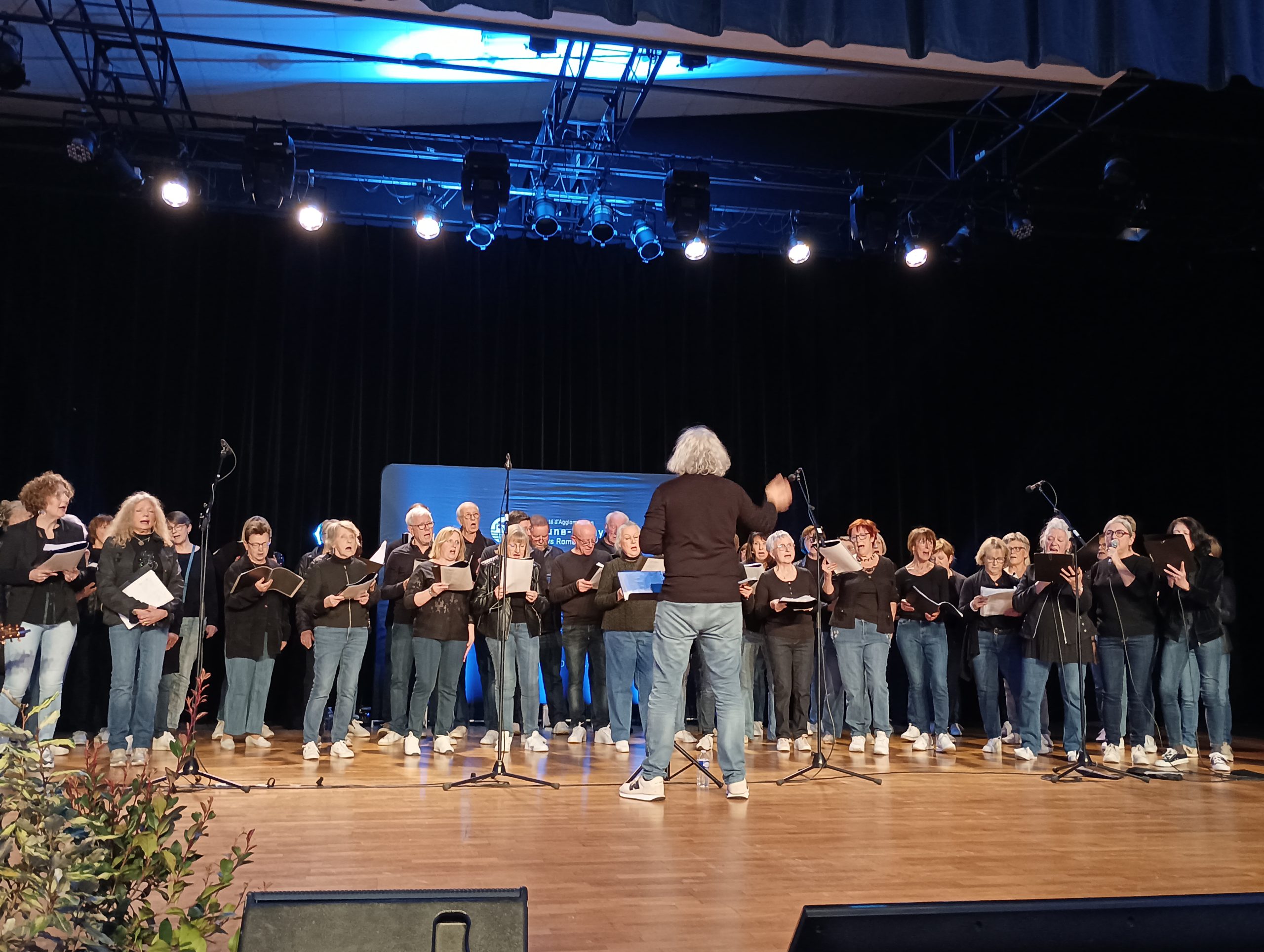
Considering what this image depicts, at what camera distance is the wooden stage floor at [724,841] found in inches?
126

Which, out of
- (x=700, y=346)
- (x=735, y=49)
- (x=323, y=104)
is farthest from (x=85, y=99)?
(x=735, y=49)

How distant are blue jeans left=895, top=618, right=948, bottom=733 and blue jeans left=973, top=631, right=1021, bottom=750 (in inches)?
10.5

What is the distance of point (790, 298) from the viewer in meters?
11.1

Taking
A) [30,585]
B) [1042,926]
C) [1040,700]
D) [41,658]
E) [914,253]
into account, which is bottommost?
[1040,700]

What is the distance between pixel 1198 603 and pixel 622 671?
3.84m

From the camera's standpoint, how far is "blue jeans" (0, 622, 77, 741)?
6.02m

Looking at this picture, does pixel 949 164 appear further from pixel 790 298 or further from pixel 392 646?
pixel 392 646

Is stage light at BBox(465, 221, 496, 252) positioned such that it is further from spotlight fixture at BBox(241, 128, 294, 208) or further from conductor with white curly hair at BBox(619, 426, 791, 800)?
conductor with white curly hair at BBox(619, 426, 791, 800)

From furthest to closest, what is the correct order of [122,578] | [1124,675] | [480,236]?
1. [480,236]
2. [1124,675]
3. [122,578]

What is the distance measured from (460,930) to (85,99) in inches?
309

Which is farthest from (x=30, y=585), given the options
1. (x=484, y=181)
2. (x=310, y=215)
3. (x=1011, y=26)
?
(x=1011, y=26)

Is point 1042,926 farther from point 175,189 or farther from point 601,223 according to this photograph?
point 175,189

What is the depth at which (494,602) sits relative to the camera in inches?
283

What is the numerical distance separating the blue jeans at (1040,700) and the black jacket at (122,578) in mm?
5429
